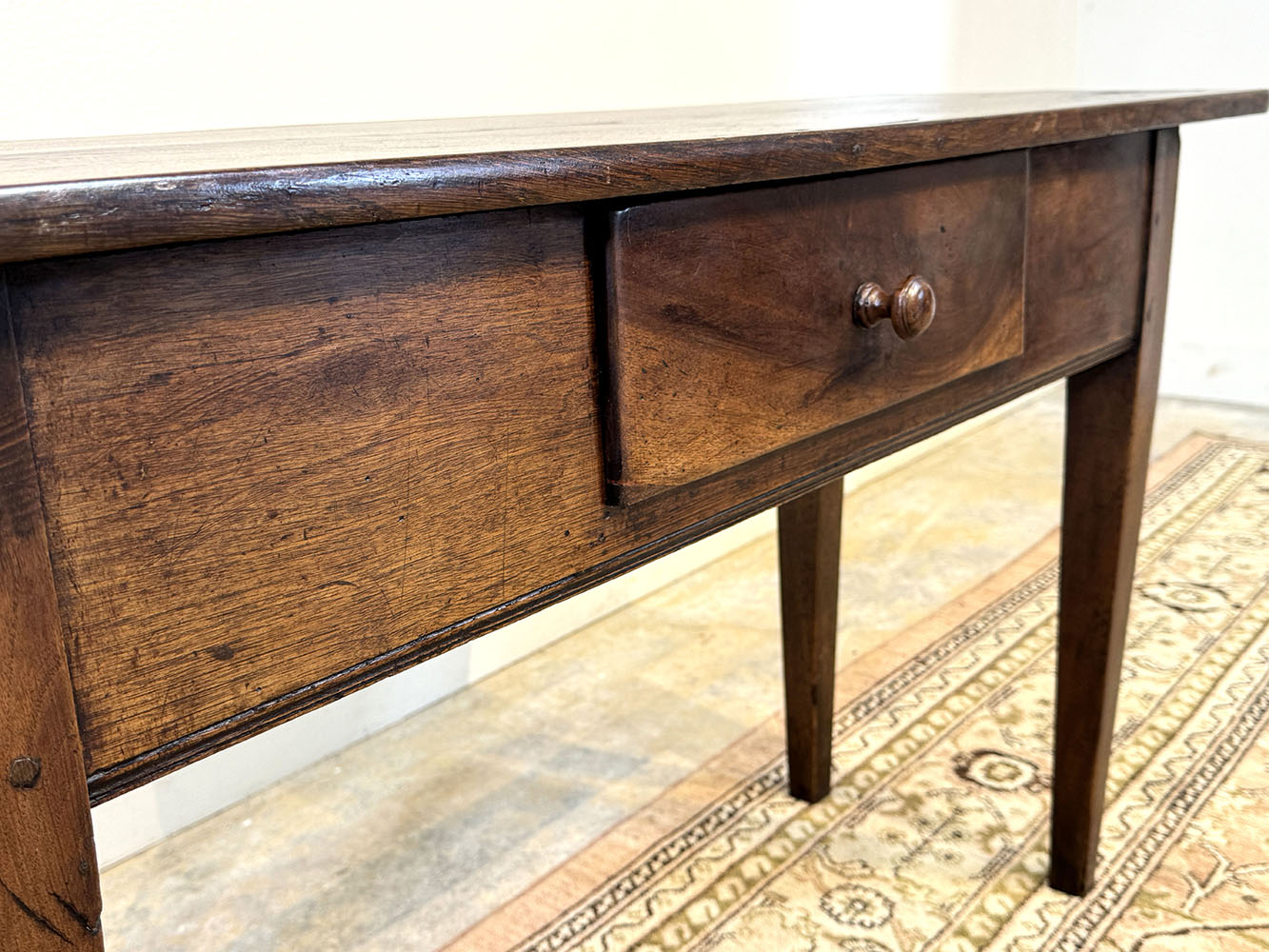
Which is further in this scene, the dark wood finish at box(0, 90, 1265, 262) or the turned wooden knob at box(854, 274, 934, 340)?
the turned wooden knob at box(854, 274, 934, 340)

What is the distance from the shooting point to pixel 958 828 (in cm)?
133

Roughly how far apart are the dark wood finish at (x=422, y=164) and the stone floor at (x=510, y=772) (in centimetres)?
81

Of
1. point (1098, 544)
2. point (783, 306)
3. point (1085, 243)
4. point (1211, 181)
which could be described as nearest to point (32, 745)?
point (783, 306)

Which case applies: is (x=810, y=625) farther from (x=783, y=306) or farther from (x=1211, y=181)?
(x=1211, y=181)

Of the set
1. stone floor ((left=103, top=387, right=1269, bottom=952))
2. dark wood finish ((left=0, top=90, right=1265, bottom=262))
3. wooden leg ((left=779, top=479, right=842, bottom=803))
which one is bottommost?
stone floor ((left=103, top=387, right=1269, bottom=952))

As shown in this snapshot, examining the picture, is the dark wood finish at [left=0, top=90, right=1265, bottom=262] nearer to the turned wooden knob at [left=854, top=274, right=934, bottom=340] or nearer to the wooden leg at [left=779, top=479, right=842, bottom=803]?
the turned wooden knob at [left=854, top=274, right=934, bottom=340]

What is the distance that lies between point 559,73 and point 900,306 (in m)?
1.24

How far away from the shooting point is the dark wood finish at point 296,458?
0.40 meters

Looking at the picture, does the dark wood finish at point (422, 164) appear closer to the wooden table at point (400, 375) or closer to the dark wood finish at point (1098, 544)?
the wooden table at point (400, 375)

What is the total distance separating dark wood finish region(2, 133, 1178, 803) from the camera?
40 centimetres

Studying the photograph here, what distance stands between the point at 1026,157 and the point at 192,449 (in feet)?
2.01

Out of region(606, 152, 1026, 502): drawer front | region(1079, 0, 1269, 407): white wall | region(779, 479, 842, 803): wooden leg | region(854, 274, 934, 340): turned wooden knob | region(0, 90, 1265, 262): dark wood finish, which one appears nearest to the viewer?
region(0, 90, 1265, 262): dark wood finish

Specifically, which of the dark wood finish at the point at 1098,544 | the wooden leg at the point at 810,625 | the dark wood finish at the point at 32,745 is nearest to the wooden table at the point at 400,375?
the dark wood finish at the point at 32,745

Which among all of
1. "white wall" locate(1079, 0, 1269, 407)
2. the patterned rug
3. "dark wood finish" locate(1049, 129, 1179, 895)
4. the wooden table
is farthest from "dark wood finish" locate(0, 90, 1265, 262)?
"white wall" locate(1079, 0, 1269, 407)
